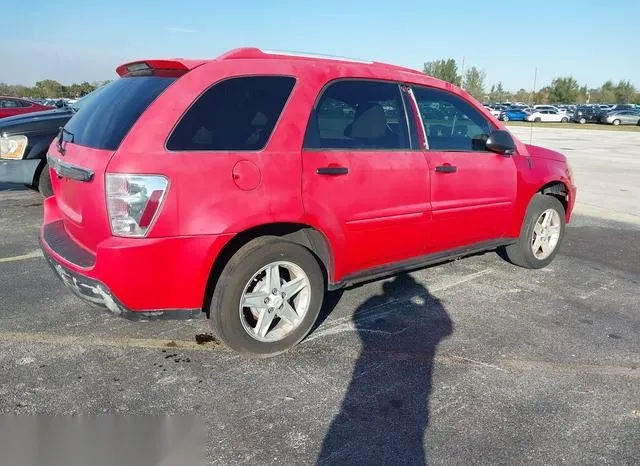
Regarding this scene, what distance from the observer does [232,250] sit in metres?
3.13

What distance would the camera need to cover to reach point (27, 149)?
701cm

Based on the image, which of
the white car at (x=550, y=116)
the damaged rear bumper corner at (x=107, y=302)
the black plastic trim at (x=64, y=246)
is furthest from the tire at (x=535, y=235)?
the white car at (x=550, y=116)

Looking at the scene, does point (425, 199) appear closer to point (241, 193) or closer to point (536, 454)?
point (241, 193)

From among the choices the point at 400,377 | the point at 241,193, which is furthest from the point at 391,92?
the point at 400,377

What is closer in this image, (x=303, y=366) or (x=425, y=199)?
(x=303, y=366)

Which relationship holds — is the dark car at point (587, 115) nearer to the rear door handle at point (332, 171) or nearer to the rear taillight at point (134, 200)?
the rear door handle at point (332, 171)

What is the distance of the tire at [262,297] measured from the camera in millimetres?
3078

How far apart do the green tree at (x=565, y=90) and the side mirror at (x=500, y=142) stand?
316ft

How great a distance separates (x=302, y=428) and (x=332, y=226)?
128 cm

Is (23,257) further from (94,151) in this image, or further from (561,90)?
(561,90)

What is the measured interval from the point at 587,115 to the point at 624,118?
3787 millimetres

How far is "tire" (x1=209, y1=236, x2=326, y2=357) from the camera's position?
3078mm

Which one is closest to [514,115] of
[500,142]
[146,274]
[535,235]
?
[535,235]

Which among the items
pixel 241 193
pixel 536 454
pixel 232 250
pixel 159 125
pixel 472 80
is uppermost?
pixel 472 80
